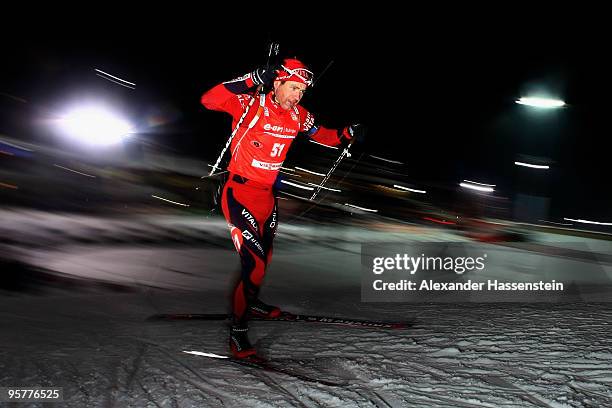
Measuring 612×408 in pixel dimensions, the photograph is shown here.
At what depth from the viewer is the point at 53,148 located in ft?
80.3

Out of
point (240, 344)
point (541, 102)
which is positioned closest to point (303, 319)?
point (240, 344)

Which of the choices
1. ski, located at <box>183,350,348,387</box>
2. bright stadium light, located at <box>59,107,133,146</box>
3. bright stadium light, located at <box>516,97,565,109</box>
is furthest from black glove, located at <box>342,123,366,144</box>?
bright stadium light, located at <box>59,107,133,146</box>

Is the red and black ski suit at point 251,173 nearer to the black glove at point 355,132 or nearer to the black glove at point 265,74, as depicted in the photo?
the black glove at point 265,74

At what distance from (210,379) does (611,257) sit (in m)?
9.65

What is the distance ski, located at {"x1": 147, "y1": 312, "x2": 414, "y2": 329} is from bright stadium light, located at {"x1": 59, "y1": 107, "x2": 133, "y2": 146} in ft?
74.8

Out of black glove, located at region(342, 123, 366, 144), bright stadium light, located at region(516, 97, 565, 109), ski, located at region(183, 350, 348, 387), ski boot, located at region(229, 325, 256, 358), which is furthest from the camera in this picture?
bright stadium light, located at region(516, 97, 565, 109)

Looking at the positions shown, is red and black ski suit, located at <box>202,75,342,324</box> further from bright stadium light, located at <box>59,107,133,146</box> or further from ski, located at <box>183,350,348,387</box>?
bright stadium light, located at <box>59,107,133,146</box>

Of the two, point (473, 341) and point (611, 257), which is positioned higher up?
point (611, 257)

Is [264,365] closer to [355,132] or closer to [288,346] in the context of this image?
[288,346]

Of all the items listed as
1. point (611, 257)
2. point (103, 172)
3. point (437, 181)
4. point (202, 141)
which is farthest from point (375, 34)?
point (611, 257)

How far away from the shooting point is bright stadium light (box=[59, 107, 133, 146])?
25.1 meters

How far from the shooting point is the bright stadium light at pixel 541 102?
17344 mm

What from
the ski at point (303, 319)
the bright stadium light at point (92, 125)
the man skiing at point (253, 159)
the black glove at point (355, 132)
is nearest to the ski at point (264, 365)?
the man skiing at point (253, 159)

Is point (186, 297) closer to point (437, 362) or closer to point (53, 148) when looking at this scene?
point (437, 362)
